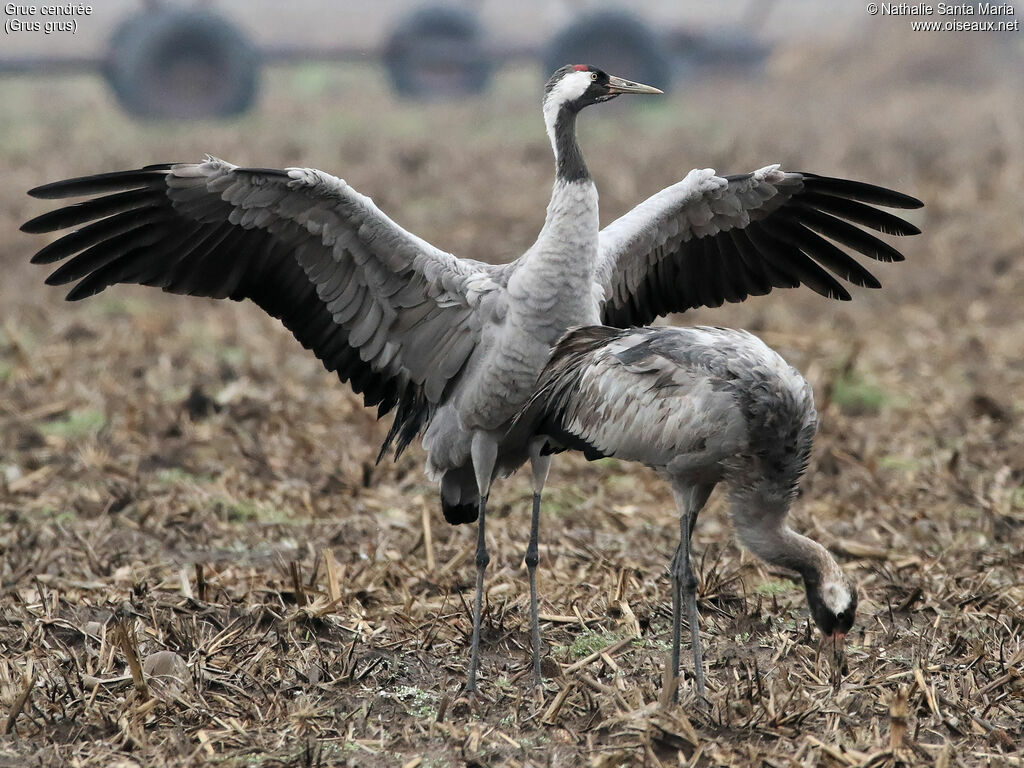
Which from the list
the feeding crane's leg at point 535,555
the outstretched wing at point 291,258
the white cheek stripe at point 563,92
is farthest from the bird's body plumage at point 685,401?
the white cheek stripe at point 563,92

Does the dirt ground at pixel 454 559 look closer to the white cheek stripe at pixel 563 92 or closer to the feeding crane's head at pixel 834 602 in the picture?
the feeding crane's head at pixel 834 602

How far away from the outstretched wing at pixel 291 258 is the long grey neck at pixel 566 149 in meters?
0.52

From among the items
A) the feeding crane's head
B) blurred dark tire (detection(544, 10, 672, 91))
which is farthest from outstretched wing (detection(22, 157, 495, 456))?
blurred dark tire (detection(544, 10, 672, 91))

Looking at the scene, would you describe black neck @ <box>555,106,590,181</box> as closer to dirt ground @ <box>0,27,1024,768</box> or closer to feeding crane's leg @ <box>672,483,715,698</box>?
feeding crane's leg @ <box>672,483,715,698</box>

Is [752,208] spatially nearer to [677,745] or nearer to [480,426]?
[480,426]

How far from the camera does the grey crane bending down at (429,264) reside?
16.9ft

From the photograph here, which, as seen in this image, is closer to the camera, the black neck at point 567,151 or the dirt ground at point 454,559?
the dirt ground at point 454,559

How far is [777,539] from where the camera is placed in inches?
193

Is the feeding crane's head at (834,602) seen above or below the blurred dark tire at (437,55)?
below

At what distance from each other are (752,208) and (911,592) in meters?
1.78

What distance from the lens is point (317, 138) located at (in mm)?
18844

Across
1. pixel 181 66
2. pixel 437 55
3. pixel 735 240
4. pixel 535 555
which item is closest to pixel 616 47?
pixel 437 55

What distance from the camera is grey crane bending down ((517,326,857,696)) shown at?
4.59 m

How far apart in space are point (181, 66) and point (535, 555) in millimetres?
19657
